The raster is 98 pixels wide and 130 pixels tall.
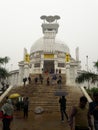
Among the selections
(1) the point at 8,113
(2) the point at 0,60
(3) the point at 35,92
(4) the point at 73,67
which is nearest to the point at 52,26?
(4) the point at 73,67

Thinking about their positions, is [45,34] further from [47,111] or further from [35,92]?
[47,111]

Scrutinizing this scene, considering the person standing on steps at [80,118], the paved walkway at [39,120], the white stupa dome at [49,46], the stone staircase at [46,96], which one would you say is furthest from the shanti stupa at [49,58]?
the person standing on steps at [80,118]

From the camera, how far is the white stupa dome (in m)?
53.6

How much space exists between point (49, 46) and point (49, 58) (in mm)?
4304

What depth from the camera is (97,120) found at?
7973mm

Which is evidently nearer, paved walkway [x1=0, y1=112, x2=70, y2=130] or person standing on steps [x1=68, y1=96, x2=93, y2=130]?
person standing on steps [x1=68, y1=96, x2=93, y2=130]

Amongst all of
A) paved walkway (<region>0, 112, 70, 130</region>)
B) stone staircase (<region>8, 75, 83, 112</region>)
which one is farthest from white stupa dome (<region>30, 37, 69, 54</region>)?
paved walkway (<region>0, 112, 70, 130</region>)

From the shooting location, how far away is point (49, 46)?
54062 millimetres

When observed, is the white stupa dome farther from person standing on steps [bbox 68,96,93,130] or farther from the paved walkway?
person standing on steps [bbox 68,96,93,130]

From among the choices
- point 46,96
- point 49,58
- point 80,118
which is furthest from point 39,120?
point 49,58

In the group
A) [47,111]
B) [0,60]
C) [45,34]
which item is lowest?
[47,111]

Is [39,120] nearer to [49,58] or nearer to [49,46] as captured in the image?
[49,58]

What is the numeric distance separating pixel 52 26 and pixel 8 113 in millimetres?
50345

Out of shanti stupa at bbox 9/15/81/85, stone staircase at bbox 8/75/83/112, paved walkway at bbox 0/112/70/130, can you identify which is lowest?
paved walkway at bbox 0/112/70/130
